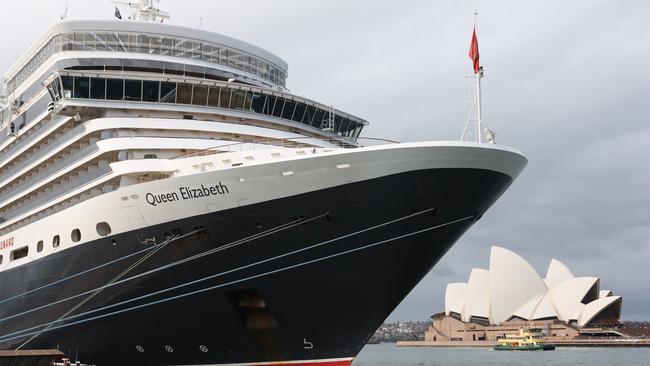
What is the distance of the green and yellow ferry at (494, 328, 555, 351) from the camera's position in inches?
3290

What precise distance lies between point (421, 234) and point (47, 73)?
13.7m

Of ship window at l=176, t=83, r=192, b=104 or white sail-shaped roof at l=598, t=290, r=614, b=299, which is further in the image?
white sail-shaped roof at l=598, t=290, r=614, b=299

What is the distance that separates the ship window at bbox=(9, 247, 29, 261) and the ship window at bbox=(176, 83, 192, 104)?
5.88 metres

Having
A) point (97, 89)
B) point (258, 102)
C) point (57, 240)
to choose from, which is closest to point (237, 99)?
point (258, 102)

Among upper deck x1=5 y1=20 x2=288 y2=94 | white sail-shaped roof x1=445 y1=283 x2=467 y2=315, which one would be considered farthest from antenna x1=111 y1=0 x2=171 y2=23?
white sail-shaped roof x1=445 y1=283 x2=467 y2=315

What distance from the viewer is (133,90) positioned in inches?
774

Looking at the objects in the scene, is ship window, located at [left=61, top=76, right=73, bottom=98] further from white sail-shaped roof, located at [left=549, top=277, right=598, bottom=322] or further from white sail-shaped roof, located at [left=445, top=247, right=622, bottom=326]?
white sail-shaped roof, located at [left=549, top=277, right=598, bottom=322]

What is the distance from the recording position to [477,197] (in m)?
16.1

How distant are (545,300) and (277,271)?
84.4 m

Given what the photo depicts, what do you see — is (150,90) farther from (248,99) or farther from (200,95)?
(248,99)

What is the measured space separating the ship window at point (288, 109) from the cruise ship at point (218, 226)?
5cm

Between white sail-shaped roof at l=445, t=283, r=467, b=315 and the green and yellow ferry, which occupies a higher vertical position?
white sail-shaped roof at l=445, t=283, r=467, b=315

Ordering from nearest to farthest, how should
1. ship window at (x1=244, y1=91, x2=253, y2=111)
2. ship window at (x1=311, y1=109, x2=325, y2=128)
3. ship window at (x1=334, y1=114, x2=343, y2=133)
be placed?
1. ship window at (x1=244, y1=91, x2=253, y2=111)
2. ship window at (x1=311, y1=109, x2=325, y2=128)
3. ship window at (x1=334, y1=114, x2=343, y2=133)

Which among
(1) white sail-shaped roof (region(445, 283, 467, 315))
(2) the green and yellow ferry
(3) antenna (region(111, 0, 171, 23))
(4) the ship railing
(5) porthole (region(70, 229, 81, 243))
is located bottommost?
(2) the green and yellow ferry
